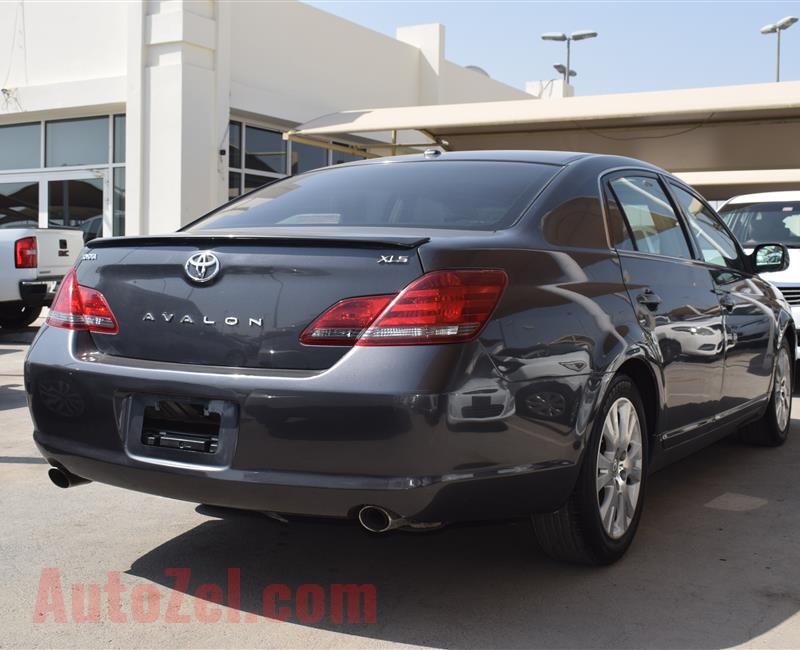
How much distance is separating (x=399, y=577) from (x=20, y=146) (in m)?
17.4

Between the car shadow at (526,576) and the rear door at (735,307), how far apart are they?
683 mm

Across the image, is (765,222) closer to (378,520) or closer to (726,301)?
(726,301)

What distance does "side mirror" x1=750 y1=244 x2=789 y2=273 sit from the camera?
5840 mm

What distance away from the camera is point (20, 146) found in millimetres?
19125

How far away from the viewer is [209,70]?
16.8m

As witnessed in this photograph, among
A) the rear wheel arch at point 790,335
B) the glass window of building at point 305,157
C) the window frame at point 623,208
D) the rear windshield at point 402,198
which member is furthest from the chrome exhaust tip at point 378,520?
the glass window of building at point 305,157

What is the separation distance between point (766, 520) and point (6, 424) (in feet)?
15.5

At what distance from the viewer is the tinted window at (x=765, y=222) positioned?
9453mm

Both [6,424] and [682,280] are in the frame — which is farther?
[6,424]

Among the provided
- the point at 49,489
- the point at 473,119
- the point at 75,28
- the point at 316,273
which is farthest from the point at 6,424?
the point at 75,28

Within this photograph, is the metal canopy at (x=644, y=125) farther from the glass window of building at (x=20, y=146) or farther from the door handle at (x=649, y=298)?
the door handle at (x=649, y=298)

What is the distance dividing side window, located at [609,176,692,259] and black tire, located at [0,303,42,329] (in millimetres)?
9979

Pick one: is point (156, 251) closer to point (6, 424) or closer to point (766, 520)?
point (766, 520)

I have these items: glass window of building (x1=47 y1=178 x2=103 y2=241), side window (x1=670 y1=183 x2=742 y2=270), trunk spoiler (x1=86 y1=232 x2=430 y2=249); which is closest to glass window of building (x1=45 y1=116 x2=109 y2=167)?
glass window of building (x1=47 y1=178 x2=103 y2=241)
